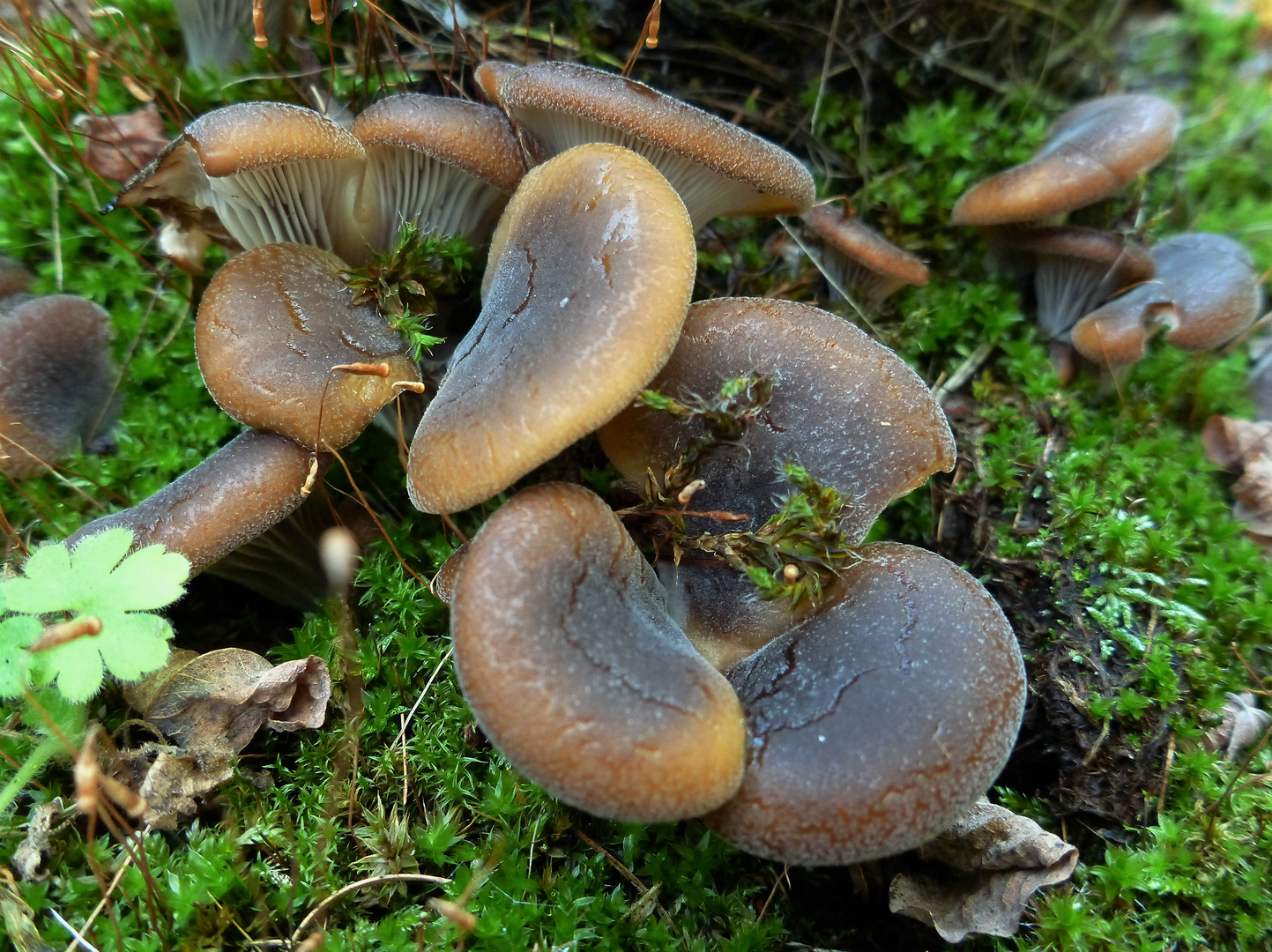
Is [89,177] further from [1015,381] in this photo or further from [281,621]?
[1015,381]

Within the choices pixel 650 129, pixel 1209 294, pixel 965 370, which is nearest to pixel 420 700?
pixel 650 129

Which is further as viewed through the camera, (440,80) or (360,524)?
(440,80)


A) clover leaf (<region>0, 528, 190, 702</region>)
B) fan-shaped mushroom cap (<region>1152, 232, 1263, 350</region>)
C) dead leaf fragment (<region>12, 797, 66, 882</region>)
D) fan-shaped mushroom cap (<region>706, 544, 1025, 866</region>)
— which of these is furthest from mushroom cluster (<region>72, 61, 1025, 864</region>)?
fan-shaped mushroom cap (<region>1152, 232, 1263, 350</region>)

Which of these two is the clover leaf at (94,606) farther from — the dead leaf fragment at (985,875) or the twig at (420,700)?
the dead leaf fragment at (985,875)

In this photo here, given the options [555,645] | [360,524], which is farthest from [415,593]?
[555,645]

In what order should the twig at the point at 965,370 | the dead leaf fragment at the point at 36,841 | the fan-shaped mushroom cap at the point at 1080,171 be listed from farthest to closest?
the twig at the point at 965,370, the fan-shaped mushroom cap at the point at 1080,171, the dead leaf fragment at the point at 36,841

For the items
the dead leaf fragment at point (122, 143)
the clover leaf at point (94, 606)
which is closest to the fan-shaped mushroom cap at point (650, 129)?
the dead leaf fragment at point (122, 143)

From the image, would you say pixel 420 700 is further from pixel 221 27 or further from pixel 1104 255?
pixel 1104 255
